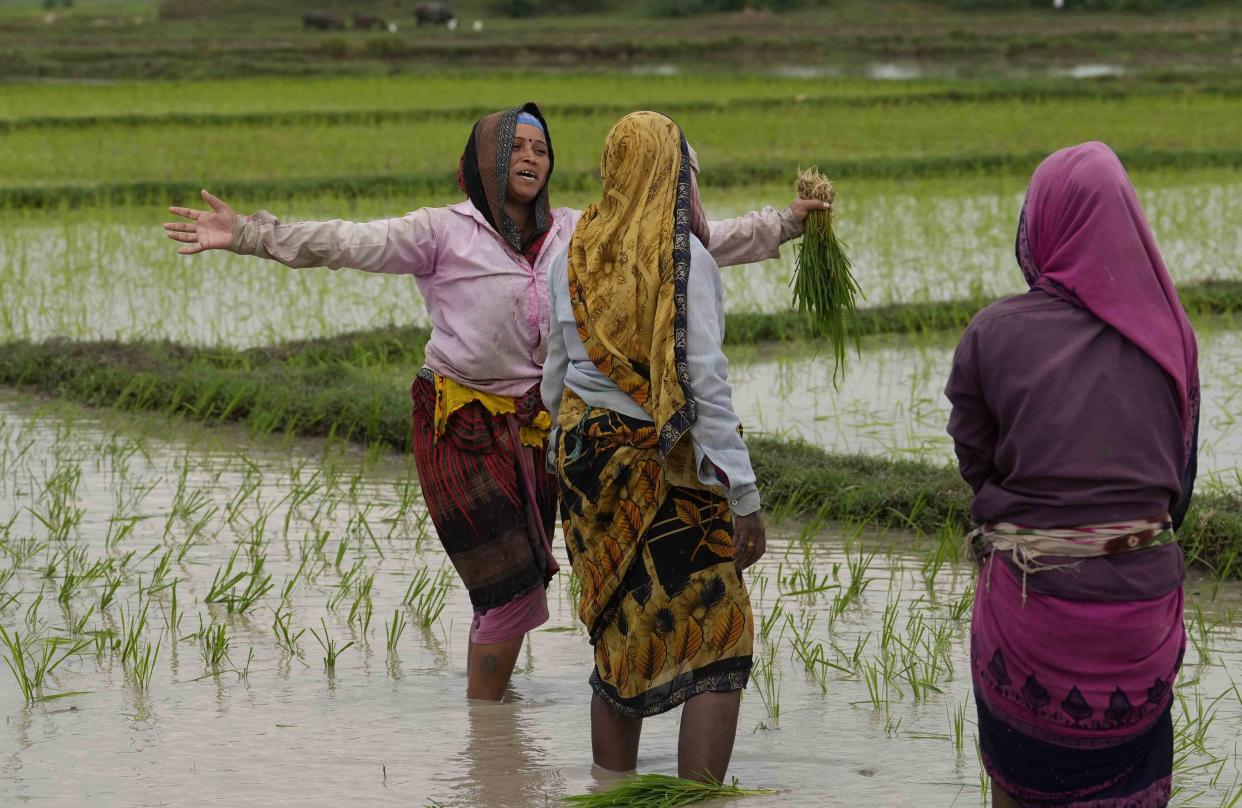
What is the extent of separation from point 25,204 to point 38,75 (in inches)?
567

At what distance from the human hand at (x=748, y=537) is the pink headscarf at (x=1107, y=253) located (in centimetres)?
67

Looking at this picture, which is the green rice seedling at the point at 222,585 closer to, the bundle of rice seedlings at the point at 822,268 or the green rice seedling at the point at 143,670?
the green rice seedling at the point at 143,670

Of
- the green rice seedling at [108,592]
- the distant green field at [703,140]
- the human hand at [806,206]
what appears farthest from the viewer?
the distant green field at [703,140]

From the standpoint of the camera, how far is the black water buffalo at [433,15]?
37.0 m

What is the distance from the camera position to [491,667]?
3488 millimetres

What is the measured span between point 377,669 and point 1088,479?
1.97 m

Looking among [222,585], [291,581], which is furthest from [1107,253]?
[222,585]

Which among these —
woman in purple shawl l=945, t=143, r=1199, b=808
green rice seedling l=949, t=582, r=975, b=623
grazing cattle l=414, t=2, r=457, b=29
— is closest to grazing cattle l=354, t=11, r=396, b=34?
grazing cattle l=414, t=2, r=457, b=29

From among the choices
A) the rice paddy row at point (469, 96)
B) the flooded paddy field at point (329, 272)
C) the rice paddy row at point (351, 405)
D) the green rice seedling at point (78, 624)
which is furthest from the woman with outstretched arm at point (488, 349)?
the rice paddy row at point (469, 96)

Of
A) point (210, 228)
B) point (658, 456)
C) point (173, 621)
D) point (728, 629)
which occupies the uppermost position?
point (210, 228)

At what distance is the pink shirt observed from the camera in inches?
129

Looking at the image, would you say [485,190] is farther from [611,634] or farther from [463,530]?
[611,634]

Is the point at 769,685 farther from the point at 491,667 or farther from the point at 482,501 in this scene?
the point at 482,501

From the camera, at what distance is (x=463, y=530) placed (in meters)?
3.39
